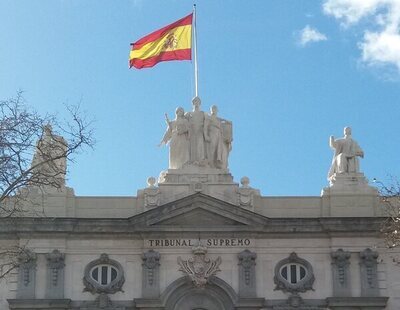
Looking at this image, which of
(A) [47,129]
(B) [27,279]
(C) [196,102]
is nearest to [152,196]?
(C) [196,102]

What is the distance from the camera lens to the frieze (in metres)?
37.2

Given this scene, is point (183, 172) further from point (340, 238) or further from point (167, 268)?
point (340, 238)

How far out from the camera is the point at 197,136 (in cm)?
3875

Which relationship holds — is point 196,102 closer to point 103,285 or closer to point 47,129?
point 103,285

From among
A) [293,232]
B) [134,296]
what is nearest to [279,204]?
[293,232]

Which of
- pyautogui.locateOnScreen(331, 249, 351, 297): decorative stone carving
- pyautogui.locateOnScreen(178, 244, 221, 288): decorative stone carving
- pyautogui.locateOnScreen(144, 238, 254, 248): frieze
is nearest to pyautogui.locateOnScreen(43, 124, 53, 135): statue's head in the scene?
pyautogui.locateOnScreen(144, 238, 254, 248): frieze

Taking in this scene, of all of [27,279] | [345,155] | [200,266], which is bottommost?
[27,279]

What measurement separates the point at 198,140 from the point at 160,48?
4.11 meters

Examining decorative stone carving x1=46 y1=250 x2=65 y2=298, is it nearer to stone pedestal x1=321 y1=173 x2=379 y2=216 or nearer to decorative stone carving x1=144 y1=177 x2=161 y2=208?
decorative stone carving x1=144 y1=177 x2=161 y2=208

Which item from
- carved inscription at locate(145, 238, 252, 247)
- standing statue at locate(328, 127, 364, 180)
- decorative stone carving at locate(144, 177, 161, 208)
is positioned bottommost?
carved inscription at locate(145, 238, 252, 247)

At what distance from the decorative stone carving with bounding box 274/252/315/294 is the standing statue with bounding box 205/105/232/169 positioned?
435 cm

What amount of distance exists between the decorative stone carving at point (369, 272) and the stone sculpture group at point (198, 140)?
6.22 metres

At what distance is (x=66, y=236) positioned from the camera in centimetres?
3709

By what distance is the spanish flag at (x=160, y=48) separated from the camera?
3969cm
